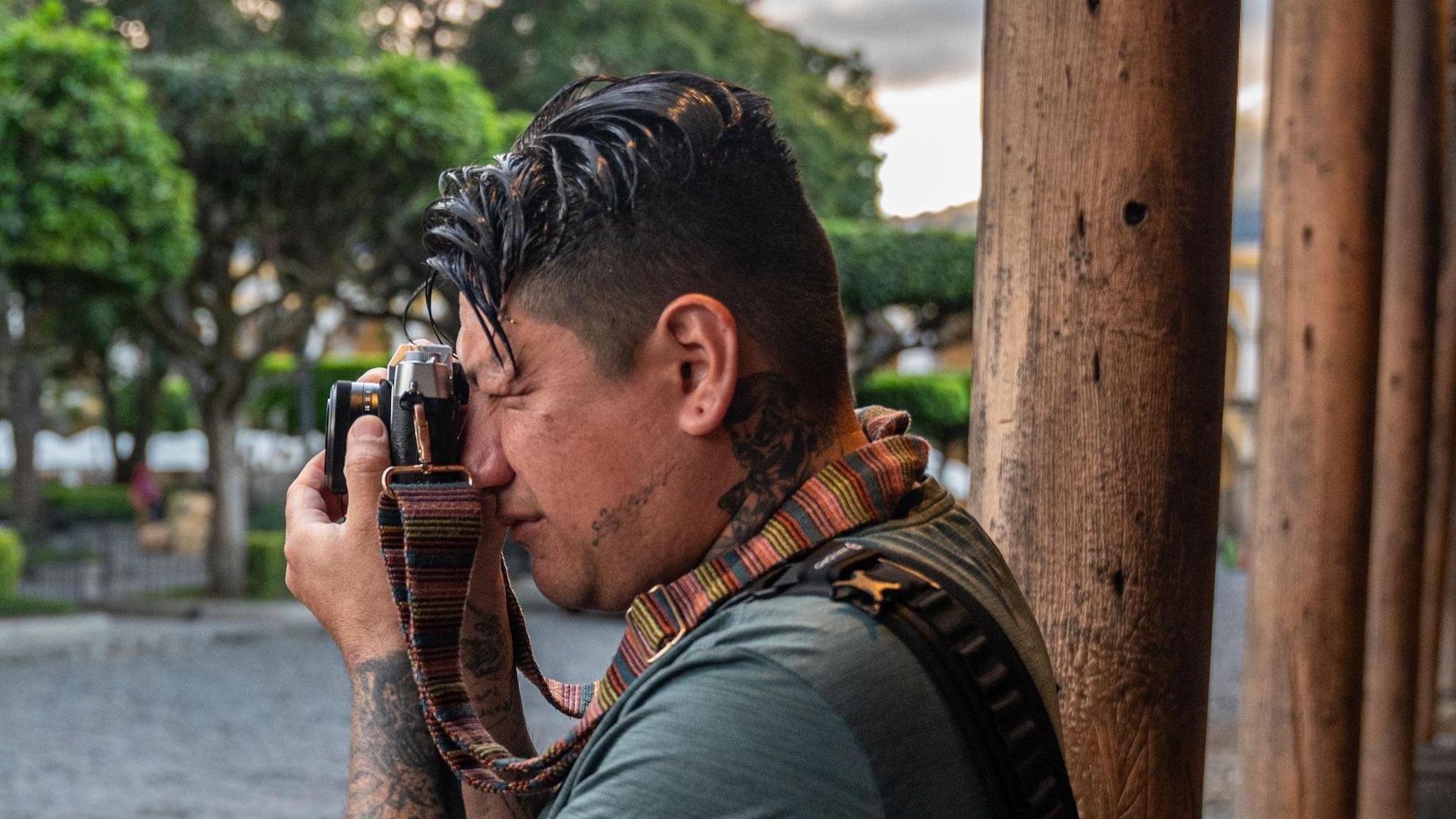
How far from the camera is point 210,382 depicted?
646 inches

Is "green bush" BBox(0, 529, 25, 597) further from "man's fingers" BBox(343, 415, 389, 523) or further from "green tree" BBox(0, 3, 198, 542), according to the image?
"man's fingers" BBox(343, 415, 389, 523)

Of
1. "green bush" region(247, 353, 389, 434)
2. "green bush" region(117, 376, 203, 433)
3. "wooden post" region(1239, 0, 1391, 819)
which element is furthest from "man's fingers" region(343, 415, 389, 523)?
"green bush" region(117, 376, 203, 433)

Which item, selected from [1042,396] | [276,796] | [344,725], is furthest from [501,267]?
[344,725]

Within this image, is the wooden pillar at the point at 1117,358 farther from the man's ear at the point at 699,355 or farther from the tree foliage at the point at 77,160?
the tree foliage at the point at 77,160

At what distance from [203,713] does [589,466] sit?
9.77m

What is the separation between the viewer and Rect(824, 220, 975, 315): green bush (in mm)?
20859

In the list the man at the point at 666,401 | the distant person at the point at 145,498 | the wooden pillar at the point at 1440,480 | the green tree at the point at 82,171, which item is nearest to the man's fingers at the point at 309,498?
the man at the point at 666,401

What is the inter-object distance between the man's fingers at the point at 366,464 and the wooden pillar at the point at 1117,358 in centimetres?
105

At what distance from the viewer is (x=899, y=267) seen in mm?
20969

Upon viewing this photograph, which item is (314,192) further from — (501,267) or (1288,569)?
(501,267)

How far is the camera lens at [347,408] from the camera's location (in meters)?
1.65

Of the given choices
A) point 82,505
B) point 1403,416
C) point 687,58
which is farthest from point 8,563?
point 82,505

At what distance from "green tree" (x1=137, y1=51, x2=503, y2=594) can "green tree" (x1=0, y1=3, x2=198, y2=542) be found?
1.21 metres

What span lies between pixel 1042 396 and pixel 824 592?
113 centimetres
